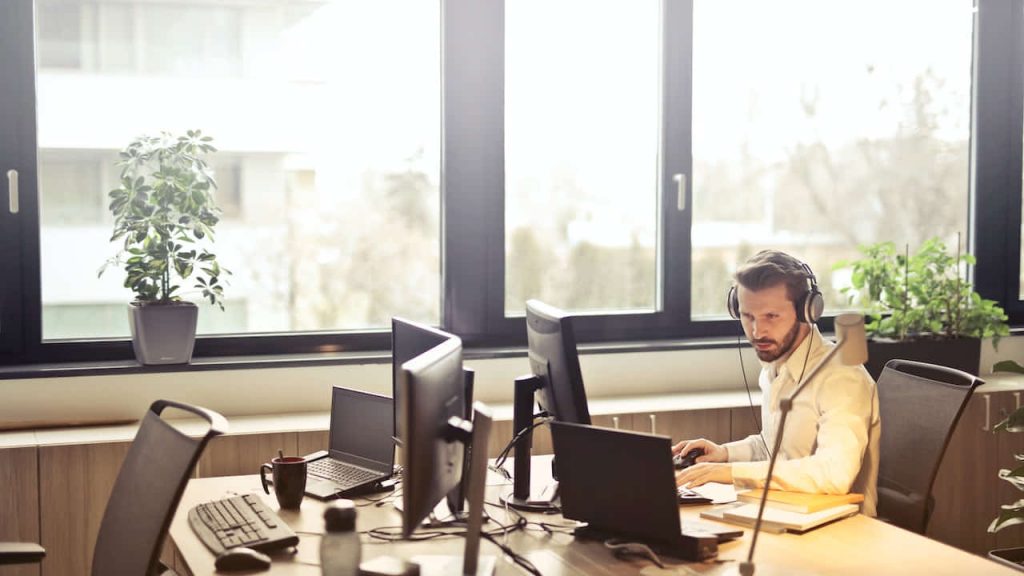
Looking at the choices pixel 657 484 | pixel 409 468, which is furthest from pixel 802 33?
pixel 409 468

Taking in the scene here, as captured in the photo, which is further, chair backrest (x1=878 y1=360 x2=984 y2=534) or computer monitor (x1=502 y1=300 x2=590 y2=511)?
chair backrest (x1=878 y1=360 x2=984 y2=534)

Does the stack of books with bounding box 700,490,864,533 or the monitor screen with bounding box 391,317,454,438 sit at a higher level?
the monitor screen with bounding box 391,317,454,438

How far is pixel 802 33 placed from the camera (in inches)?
159

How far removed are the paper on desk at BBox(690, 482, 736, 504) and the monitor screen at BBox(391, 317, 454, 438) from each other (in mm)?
672

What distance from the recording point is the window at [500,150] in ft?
10.8

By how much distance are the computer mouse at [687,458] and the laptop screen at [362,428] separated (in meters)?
0.69

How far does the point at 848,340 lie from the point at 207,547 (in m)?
1.26

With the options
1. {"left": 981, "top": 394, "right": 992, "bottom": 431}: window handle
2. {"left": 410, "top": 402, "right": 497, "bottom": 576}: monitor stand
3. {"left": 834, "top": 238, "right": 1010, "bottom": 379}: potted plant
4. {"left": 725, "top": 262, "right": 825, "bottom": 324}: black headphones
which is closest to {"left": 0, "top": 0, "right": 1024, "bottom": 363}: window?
{"left": 834, "top": 238, "right": 1010, "bottom": 379}: potted plant

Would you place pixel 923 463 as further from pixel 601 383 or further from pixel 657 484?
pixel 601 383

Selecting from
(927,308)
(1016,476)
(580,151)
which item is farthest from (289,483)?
(927,308)

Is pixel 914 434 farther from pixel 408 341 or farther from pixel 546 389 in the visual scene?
pixel 408 341

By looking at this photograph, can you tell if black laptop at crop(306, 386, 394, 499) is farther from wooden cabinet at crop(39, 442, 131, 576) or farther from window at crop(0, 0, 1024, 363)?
window at crop(0, 0, 1024, 363)

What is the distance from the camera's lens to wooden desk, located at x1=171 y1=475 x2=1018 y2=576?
1.88 meters

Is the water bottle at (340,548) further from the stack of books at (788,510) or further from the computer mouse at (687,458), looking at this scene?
the computer mouse at (687,458)
